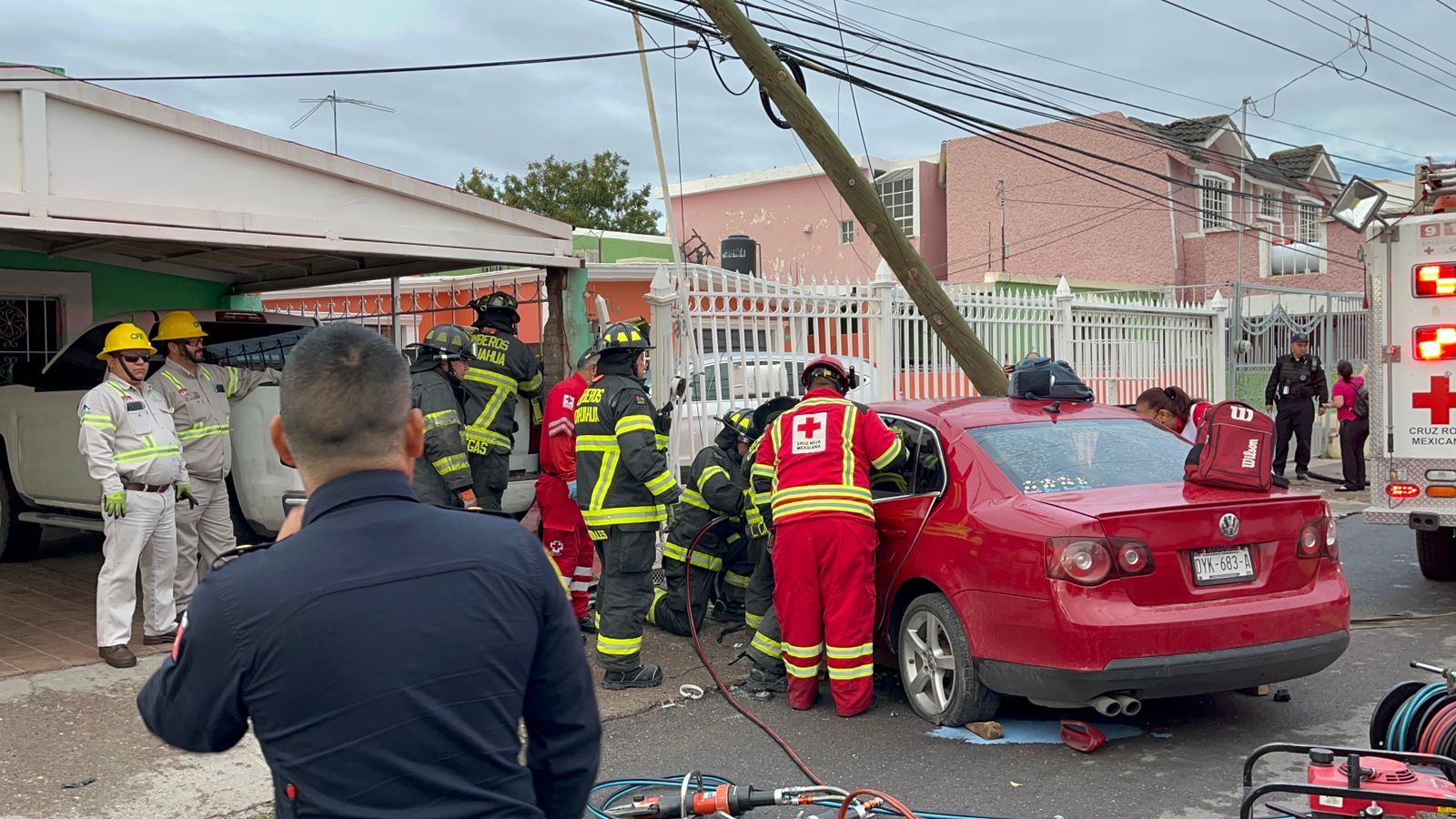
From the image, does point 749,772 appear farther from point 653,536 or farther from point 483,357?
point 483,357

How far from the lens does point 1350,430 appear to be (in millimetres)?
15281

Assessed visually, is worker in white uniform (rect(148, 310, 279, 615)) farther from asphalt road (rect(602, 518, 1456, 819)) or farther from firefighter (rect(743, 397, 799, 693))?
firefighter (rect(743, 397, 799, 693))

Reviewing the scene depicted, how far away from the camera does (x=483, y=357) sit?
8.39m

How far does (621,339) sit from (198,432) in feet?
9.22

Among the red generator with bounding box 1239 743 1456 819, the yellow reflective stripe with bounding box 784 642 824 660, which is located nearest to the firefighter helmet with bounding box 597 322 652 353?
the yellow reflective stripe with bounding box 784 642 824 660

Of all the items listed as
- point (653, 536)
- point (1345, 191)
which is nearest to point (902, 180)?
point (1345, 191)

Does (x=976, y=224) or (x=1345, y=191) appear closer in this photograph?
(x=1345, y=191)

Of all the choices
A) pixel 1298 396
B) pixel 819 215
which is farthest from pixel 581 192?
pixel 1298 396

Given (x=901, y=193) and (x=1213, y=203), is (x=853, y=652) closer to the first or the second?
(x=1213, y=203)

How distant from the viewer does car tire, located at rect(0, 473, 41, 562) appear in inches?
384

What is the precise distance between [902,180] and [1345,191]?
24.5 m

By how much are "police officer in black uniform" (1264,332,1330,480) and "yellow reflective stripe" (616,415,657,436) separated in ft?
38.5

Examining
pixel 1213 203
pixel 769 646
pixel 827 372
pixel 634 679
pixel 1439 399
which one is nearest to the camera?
pixel 827 372

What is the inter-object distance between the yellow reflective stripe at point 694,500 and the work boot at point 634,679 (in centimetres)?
105
